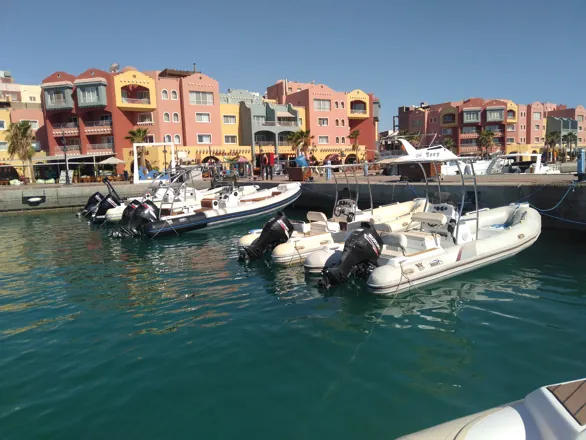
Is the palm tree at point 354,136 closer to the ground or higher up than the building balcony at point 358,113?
closer to the ground

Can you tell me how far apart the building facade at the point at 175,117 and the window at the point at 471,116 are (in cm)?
2039

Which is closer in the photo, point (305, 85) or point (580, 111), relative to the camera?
point (305, 85)

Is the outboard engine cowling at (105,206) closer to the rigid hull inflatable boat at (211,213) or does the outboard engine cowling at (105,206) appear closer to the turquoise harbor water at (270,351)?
the rigid hull inflatable boat at (211,213)

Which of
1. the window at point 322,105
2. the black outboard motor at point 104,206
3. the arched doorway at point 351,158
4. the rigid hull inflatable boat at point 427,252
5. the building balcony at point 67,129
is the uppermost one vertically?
the window at point 322,105

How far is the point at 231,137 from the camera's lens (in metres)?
47.9

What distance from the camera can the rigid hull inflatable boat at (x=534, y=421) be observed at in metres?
3.00

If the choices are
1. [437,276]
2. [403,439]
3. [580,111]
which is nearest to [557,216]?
[437,276]

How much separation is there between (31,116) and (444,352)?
50783 mm

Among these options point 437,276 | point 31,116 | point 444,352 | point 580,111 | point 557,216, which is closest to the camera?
point 444,352

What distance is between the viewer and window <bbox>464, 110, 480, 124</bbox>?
62.2 metres

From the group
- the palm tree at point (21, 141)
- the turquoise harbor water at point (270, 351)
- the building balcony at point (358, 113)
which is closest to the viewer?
the turquoise harbor water at point (270, 351)

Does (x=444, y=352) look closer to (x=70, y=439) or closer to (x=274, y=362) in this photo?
(x=274, y=362)

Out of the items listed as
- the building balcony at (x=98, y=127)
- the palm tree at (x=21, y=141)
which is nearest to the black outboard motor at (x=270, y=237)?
the palm tree at (x=21, y=141)

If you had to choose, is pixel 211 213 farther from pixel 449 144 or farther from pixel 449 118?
pixel 449 118
